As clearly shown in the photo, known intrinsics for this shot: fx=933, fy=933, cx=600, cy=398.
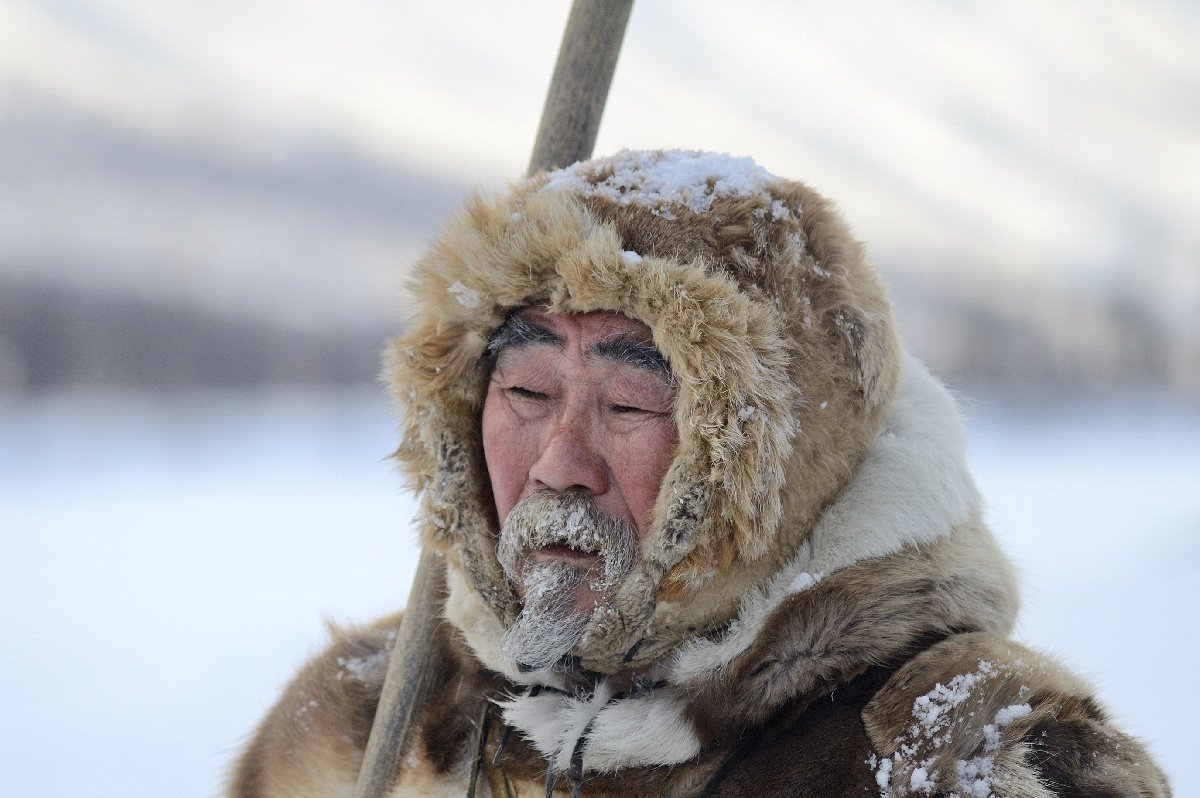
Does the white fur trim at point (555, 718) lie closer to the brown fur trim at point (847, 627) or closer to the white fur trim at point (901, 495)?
the brown fur trim at point (847, 627)

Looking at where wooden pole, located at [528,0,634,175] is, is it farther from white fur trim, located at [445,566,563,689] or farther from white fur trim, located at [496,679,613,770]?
white fur trim, located at [496,679,613,770]

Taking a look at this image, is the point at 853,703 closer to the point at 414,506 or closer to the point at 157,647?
the point at 414,506

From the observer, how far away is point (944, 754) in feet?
4.33

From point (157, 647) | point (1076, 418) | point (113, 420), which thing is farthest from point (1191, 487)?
point (113, 420)

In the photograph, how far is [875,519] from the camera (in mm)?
1547

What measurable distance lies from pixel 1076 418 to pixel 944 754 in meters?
18.4

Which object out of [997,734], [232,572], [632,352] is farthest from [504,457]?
[232,572]

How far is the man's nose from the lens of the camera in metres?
1.64

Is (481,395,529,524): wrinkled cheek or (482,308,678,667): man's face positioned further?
(481,395,529,524): wrinkled cheek

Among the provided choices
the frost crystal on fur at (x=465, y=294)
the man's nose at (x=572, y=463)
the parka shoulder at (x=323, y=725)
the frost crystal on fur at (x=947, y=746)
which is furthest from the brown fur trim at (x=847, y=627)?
the parka shoulder at (x=323, y=725)

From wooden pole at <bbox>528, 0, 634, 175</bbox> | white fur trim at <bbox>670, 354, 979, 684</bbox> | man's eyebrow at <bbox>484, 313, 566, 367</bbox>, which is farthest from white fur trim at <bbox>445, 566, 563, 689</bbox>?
wooden pole at <bbox>528, 0, 634, 175</bbox>

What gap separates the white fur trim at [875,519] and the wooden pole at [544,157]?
25.6 inches

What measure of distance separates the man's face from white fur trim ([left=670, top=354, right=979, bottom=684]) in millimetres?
223

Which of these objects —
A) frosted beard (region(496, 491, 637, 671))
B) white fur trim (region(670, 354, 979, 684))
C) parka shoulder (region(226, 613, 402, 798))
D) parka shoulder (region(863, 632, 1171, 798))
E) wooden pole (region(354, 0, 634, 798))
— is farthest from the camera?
parka shoulder (region(226, 613, 402, 798))
